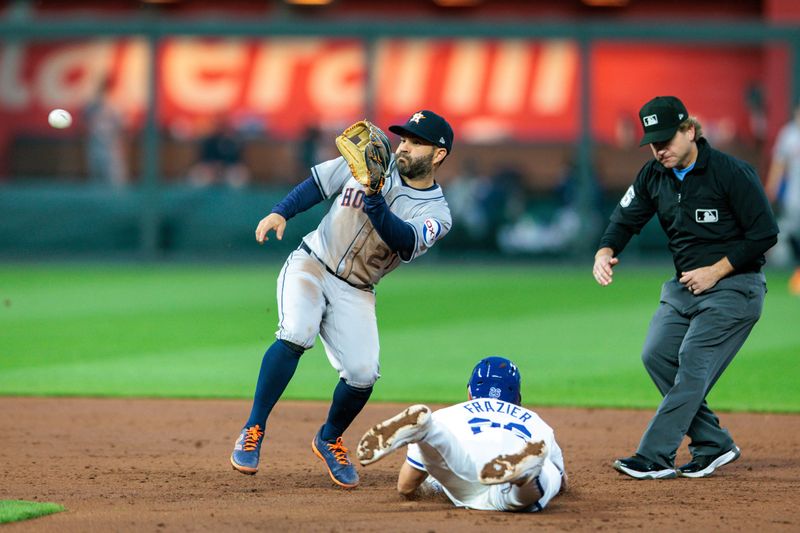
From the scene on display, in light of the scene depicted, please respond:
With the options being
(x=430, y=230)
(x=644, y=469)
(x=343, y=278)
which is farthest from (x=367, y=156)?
(x=644, y=469)

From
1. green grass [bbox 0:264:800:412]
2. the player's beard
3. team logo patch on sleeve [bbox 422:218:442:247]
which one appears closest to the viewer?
team logo patch on sleeve [bbox 422:218:442:247]

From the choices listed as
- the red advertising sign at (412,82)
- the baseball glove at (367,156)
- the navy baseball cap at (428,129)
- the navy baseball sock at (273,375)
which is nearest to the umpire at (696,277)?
the navy baseball cap at (428,129)

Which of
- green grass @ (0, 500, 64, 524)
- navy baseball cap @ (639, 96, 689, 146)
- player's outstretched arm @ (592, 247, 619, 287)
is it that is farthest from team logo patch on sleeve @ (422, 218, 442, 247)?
green grass @ (0, 500, 64, 524)

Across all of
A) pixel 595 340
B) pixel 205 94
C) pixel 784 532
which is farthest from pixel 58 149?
pixel 784 532

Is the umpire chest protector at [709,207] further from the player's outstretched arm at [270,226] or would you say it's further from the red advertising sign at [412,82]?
the red advertising sign at [412,82]

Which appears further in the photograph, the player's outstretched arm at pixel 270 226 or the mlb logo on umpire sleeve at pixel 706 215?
the mlb logo on umpire sleeve at pixel 706 215

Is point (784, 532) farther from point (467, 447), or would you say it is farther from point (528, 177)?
point (528, 177)

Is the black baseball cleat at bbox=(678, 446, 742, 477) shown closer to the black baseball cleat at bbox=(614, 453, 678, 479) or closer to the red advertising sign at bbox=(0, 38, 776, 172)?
the black baseball cleat at bbox=(614, 453, 678, 479)
